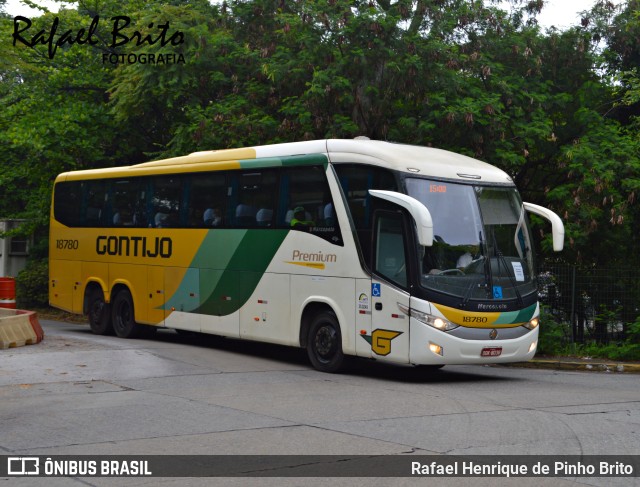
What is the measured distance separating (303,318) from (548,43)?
11.1m

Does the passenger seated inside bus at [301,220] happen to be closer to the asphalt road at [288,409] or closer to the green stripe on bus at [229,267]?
the green stripe on bus at [229,267]

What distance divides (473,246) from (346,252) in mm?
2052

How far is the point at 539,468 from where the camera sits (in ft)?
27.9

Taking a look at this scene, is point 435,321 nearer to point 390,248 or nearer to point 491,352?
point 491,352

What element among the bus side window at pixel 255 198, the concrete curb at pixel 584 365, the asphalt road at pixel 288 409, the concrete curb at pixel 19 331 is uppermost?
the bus side window at pixel 255 198

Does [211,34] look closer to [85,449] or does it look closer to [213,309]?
[213,309]

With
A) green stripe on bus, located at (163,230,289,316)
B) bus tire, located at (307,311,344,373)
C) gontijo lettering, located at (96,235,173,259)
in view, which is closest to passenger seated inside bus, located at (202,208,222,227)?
green stripe on bus, located at (163,230,289,316)

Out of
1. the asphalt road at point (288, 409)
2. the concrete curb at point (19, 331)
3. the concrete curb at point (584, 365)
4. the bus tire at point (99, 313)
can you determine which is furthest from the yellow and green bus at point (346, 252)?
the concrete curb at point (584, 365)

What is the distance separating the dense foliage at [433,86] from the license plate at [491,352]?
676 cm

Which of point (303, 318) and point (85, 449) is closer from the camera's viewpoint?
point (85, 449)

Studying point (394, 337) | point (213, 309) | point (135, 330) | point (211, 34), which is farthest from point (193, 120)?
point (394, 337)

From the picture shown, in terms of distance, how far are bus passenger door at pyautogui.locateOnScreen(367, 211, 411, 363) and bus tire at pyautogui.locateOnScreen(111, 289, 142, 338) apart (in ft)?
26.6

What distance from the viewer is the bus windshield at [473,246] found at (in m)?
14.8

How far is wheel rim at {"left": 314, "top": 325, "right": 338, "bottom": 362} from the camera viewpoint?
16203 mm
